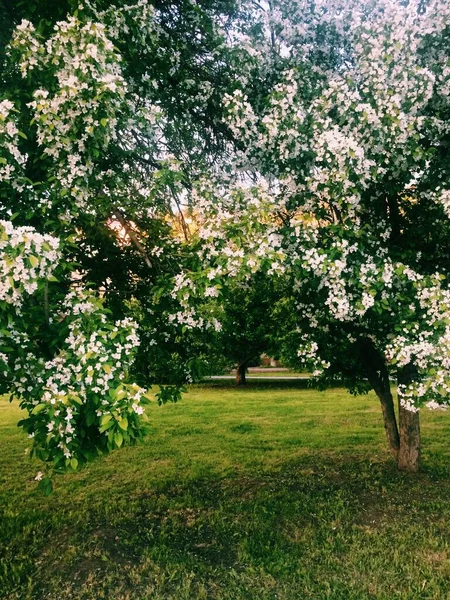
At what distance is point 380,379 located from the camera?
11.8 m

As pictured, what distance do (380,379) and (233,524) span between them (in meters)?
A: 4.99

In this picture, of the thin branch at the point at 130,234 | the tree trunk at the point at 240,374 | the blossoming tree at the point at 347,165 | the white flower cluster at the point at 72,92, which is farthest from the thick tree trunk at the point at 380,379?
the tree trunk at the point at 240,374

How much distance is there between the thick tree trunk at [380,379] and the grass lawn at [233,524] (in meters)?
0.66

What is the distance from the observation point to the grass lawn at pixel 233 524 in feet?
22.2

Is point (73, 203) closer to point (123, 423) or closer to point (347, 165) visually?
point (123, 423)

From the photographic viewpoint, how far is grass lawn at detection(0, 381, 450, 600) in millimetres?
6754

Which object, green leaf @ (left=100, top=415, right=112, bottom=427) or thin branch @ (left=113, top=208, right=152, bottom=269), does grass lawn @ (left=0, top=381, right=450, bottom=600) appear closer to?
green leaf @ (left=100, top=415, right=112, bottom=427)

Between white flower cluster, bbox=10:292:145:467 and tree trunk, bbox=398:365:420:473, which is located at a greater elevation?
white flower cluster, bbox=10:292:145:467

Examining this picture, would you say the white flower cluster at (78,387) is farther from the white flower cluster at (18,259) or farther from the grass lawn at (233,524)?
the grass lawn at (233,524)

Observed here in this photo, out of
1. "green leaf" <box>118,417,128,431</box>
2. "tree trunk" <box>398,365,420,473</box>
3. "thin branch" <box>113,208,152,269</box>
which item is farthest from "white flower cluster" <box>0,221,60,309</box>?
"tree trunk" <box>398,365,420,473</box>

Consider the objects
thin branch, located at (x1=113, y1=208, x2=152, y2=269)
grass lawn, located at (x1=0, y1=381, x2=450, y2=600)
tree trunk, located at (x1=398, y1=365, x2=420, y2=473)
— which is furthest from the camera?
tree trunk, located at (x1=398, y1=365, x2=420, y2=473)

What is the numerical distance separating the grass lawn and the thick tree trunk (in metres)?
0.66

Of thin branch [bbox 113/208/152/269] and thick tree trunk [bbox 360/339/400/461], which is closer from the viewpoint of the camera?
thin branch [bbox 113/208/152/269]

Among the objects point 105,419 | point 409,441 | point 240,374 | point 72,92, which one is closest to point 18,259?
point 105,419
